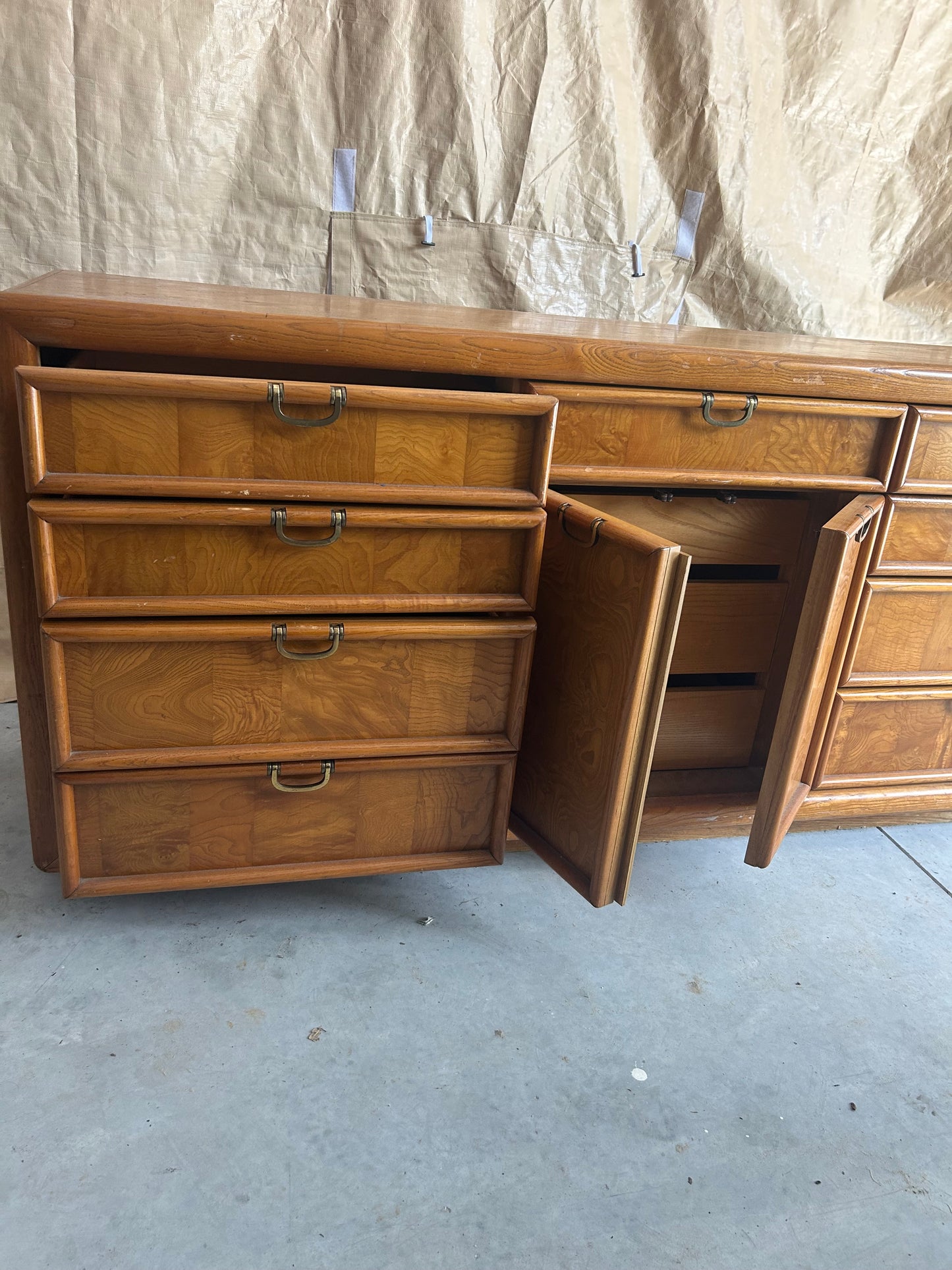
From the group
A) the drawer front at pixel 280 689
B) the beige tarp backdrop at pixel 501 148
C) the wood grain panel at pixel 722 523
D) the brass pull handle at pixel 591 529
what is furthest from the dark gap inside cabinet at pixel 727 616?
the beige tarp backdrop at pixel 501 148

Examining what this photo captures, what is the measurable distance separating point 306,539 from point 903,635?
1094mm

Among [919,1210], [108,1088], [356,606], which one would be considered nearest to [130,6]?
[356,606]

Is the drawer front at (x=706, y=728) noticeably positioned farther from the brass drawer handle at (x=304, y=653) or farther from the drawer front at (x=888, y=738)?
the brass drawer handle at (x=304, y=653)

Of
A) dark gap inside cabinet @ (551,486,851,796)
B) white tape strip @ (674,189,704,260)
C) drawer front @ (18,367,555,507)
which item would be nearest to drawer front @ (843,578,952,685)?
dark gap inside cabinet @ (551,486,851,796)

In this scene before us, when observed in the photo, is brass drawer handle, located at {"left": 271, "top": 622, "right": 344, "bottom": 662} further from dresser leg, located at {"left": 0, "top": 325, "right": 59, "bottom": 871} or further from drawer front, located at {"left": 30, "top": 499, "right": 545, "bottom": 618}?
dresser leg, located at {"left": 0, "top": 325, "right": 59, "bottom": 871}

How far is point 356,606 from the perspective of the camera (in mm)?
1277

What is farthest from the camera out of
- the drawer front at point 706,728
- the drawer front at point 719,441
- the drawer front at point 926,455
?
the drawer front at point 706,728

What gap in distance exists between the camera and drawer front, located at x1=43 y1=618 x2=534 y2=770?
1223 mm

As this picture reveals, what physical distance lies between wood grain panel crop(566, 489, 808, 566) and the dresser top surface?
9.5 inches

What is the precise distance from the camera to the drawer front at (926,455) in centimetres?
153

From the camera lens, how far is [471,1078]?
1198mm

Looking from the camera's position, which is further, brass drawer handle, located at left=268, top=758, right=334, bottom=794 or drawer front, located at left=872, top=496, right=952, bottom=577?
drawer front, located at left=872, top=496, right=952, bottom=577

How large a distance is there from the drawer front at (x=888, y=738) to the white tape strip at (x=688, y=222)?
3.40ft

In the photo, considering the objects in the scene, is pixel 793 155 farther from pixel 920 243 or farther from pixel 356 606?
pixel 356 606
